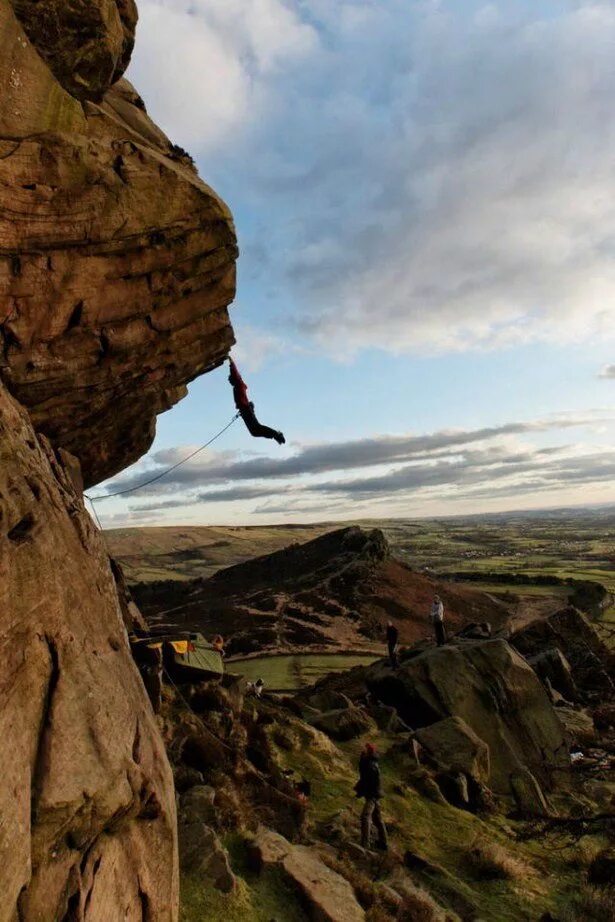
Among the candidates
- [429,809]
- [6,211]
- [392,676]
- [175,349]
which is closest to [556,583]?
[392,676]

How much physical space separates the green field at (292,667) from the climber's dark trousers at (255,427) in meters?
25.2

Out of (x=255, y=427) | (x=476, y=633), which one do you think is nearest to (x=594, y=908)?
(x=255, y=427)

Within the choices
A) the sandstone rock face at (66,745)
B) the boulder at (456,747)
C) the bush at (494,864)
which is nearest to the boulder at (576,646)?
the boulder at (456,747)

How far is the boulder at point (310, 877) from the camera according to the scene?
12969mm

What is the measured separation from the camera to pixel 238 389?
2672 cm

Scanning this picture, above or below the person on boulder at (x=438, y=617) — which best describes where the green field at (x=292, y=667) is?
below

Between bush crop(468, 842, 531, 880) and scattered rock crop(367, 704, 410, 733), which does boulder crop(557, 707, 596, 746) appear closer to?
scattered rock crop(367, 704, 410, 733)

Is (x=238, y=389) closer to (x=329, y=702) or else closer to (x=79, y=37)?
(x=79, y=37)

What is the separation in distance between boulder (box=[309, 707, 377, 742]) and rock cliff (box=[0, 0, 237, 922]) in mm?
14477

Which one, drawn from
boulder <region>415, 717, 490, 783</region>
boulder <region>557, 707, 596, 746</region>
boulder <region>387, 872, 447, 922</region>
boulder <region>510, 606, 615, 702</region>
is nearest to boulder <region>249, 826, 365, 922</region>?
boulder <region>387, 872, 447, 922</region>

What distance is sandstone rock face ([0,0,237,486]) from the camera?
16.5 meters

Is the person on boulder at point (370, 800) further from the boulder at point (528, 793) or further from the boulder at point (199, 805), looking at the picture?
the boulder at point (528, 793)

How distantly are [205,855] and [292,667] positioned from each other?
131ft

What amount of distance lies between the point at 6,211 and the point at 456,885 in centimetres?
2297
